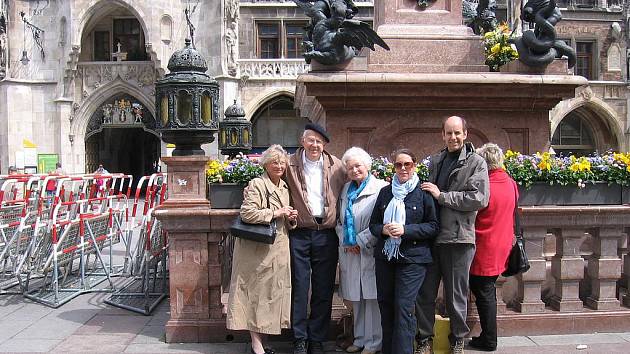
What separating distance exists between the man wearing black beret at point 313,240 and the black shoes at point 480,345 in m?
1.24

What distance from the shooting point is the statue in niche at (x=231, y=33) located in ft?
94.1

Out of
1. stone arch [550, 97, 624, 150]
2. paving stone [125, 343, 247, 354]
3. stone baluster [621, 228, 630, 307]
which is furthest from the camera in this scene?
stone arch [550, 97, 624, 150]

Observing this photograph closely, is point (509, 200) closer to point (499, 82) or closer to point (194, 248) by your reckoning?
point (499, 82)

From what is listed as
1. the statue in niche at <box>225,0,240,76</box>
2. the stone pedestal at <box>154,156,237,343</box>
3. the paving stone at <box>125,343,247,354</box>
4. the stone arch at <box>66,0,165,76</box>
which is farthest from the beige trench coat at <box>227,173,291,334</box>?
the stone arch at <box>66,0,165,76</box>

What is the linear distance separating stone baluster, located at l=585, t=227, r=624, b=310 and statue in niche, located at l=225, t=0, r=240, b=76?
80.7ft

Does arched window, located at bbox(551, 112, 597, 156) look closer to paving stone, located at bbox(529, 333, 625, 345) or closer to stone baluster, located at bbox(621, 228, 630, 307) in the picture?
stone baluster, located at bbox(621, 228, 630, 307)

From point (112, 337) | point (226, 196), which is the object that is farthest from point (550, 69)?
point (112, 337)

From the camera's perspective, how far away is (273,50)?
32.0 metres

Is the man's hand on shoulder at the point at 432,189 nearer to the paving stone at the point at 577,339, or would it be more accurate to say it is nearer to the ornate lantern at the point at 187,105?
the paving stone at the point at 577,339

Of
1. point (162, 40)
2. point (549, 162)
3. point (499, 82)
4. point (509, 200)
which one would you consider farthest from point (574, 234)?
point (162, 40)

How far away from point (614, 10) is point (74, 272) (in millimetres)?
32838

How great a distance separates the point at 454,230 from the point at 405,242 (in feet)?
1.38

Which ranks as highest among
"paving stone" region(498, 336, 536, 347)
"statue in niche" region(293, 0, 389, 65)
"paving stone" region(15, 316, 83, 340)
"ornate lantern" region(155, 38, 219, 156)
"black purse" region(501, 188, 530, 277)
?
"statue in niche" region(293, 0, 389, 65)

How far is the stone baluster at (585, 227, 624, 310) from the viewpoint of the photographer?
19.0ft
